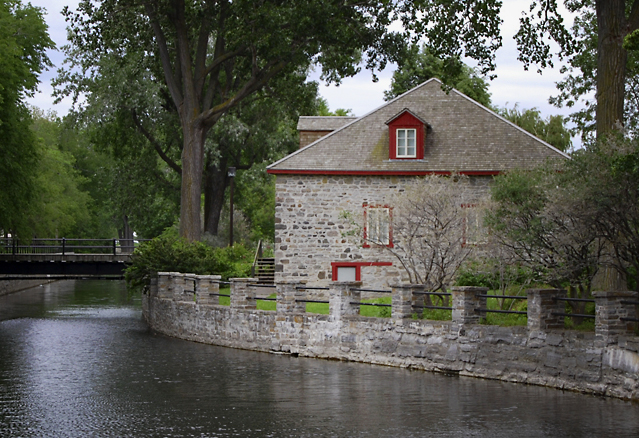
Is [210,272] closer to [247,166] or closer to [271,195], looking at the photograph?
[247,166]

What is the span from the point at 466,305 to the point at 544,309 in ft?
6.02

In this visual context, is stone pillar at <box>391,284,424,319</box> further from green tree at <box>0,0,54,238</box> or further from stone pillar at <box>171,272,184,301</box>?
green tree at <box>0,0,54,238</box>

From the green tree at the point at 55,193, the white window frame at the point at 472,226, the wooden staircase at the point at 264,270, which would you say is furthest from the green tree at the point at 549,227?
the green tree at the point at 55,193

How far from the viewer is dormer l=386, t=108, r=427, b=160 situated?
28.1 meters

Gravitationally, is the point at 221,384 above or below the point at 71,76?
below

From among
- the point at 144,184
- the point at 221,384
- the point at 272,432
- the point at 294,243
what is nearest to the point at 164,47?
the point at 294,243

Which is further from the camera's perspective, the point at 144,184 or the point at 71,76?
the point at 144,184

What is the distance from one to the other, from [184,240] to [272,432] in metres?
18.4

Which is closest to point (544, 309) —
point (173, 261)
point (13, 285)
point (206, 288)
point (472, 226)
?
point (472, 226)

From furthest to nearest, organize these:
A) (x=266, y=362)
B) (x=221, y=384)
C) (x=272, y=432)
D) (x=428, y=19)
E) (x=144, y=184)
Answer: (x=144, y=184)
(x=428, y=19)
(x=266, y=362)
(x=221, y=384)
(x=272, y=432)

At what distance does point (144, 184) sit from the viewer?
42.3 m

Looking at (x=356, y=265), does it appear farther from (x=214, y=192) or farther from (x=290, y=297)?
(x=214, y=192)

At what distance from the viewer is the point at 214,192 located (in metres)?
42.9

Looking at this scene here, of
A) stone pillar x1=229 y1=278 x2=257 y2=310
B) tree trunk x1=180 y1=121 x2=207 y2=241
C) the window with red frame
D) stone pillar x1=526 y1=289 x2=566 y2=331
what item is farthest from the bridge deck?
stone pillar x1=526 y1=289 x2=566 y2=331
